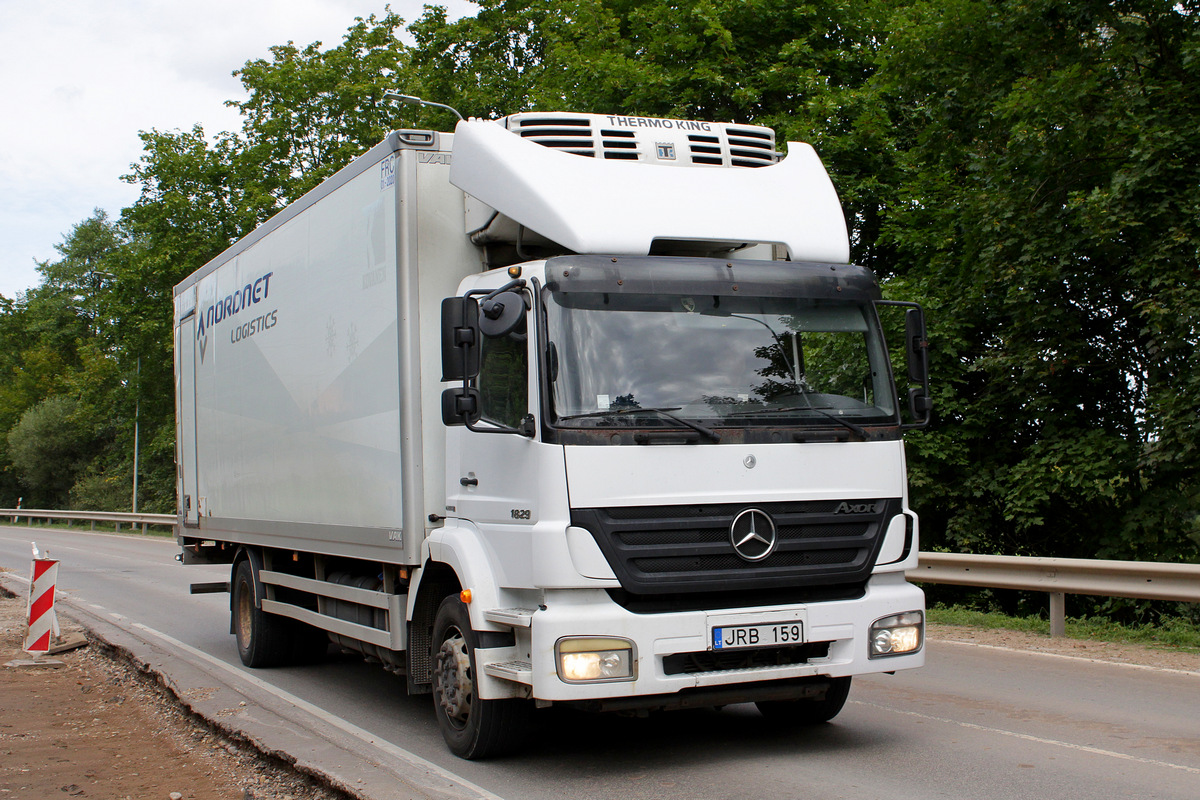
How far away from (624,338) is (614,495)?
80 cm

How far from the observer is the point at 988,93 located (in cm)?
1447

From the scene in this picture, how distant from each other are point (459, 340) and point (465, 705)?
2019mm

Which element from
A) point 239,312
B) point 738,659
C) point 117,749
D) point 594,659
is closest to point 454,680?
point 594,659

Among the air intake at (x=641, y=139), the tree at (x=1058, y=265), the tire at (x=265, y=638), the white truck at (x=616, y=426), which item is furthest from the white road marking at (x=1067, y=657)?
the tire at (x=265, y=638)

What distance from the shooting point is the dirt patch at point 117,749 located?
6125 mm

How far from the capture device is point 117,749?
7.31 metres

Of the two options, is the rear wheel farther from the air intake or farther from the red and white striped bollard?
the air intake

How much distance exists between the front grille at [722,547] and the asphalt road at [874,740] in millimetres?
988

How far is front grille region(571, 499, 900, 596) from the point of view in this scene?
17.9 ft

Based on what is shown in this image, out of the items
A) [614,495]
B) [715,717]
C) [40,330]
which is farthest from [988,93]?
[40,330]

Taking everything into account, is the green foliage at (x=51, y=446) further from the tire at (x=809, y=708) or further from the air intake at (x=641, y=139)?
the tire at (x=809, y=708)

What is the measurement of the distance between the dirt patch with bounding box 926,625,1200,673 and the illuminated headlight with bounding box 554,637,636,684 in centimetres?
538

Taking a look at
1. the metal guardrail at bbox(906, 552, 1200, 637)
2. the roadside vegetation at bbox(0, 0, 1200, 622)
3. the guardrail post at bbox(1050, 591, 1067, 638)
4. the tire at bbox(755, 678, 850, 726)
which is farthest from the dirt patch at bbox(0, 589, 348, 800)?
the roadside vegetation at bbox(0, 0, 1200, 622)

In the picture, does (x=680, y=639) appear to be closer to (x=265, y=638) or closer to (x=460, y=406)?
(x=460, y=406)
